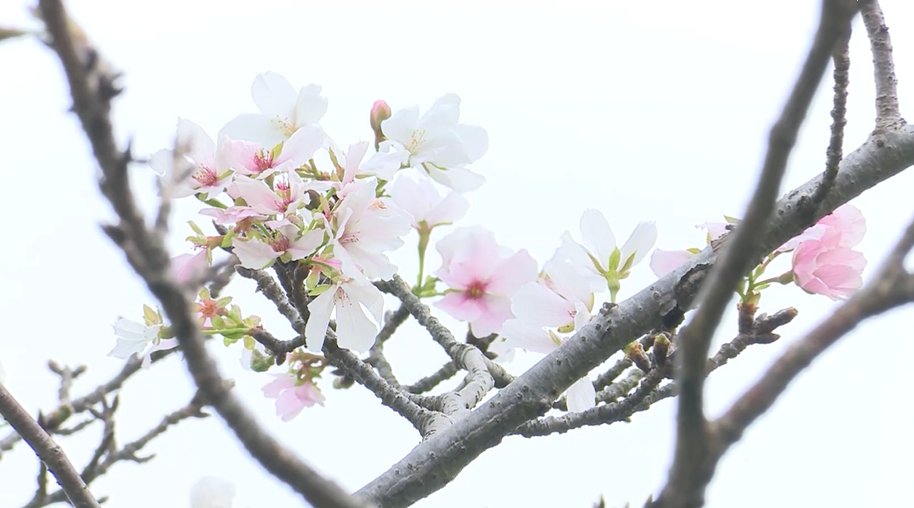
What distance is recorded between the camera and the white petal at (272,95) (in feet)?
3.24

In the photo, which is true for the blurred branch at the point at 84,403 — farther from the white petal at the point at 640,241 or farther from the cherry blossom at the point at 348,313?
the white petal at the point at 640,241

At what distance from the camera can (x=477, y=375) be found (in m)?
1.05

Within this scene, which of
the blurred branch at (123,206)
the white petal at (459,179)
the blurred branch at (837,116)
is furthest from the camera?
the white petal at (459,179)

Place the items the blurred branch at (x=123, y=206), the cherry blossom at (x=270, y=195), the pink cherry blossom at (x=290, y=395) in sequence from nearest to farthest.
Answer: the blurred branch at (x=123, y=206)
the cherry blossom at (x=270, y=195)
the pink cherry blossom at (x=290, y=395)

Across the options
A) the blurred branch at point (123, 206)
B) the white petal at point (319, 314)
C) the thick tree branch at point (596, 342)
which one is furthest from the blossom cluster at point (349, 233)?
the blurred branch at point (123, 206)

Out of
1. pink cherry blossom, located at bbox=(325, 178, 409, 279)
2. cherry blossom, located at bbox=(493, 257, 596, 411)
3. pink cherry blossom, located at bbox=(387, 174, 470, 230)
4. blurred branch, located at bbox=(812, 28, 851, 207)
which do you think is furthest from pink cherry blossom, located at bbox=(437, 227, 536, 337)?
blurred branch, located at bbox=(812, 28, 851, 207)

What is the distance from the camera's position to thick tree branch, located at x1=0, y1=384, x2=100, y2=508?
74 centimetres

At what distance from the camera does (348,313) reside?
0.91 metres

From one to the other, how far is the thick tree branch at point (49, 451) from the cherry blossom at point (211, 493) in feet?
0.53

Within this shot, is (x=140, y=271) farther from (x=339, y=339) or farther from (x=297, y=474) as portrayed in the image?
(x=339, y=339)

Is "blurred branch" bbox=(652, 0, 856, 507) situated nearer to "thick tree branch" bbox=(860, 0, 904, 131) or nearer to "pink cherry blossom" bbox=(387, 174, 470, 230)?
"thick tree branch" bbox=(860, 0, 904, 131)


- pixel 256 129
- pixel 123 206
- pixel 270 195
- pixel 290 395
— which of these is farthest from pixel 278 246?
pixel 123 206

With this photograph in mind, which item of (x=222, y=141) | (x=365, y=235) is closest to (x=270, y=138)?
(x=222, y=141)

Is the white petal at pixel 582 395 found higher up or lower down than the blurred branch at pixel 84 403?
lower down
